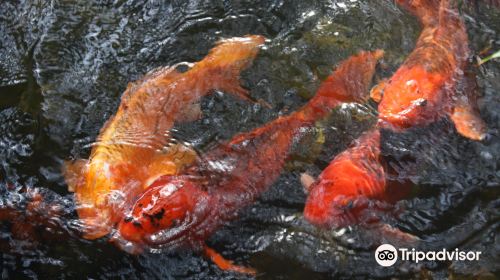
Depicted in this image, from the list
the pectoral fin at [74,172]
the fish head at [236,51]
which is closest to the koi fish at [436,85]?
the fish head at [236,51]

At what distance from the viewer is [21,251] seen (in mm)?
3408

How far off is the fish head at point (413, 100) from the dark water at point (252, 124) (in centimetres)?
11

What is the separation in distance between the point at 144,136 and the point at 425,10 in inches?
109

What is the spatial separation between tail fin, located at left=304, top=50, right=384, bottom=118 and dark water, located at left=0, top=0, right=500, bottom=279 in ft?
0.34

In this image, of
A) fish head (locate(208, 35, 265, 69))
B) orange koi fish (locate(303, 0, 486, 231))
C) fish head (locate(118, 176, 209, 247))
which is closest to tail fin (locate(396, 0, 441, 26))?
orange koi fish (locate(303, 0, 486, 231))

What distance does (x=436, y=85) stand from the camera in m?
4.02

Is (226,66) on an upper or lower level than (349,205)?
upper

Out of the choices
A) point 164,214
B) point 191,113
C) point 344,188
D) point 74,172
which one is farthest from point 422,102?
point 74,172

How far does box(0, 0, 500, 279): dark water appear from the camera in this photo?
338 cm

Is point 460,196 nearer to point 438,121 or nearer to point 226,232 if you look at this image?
point 438,121

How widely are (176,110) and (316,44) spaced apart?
4.98ft

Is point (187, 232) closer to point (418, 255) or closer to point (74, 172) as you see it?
point (74, 172)

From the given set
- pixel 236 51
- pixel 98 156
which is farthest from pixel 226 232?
pixel 236 51

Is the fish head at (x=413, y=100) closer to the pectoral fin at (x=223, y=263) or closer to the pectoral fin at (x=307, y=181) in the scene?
the pectoral fin at (x=307, y=181)
